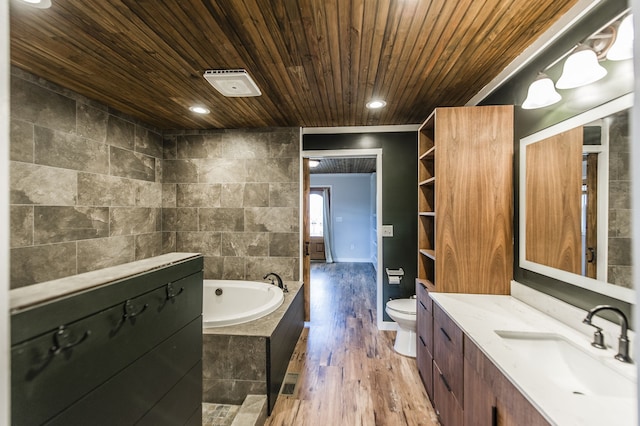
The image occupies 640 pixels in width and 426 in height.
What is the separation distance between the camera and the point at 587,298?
4.42 feet

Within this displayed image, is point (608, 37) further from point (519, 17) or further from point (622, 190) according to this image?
point (622, 190)

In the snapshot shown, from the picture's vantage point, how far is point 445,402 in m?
1.68

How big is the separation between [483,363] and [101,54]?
104 inches

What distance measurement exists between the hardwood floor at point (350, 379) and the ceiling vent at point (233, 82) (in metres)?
2.35

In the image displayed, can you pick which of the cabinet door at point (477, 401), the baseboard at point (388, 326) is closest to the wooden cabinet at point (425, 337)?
the cabinet door at point (477, 401)

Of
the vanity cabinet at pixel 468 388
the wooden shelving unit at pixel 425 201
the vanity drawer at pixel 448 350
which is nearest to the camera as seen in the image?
the vanity cabinet at pixel 468 388

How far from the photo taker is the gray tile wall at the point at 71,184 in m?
1.92

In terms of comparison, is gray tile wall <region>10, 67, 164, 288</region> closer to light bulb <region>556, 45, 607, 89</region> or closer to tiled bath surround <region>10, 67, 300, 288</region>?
tiled bath surround <region>10, 67, 300, 288</region>

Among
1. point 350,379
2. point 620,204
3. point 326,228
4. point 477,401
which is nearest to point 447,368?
point 477,401

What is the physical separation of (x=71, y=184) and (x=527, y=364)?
3.18 metres

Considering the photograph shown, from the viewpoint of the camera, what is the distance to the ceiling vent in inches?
75.1

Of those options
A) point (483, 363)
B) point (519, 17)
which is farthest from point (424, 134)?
point (483, 363)

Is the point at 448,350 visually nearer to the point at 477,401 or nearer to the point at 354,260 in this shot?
the point at 477,401

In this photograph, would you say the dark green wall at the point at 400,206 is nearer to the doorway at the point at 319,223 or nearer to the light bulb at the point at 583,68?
the light bulb at the point at 583,68
